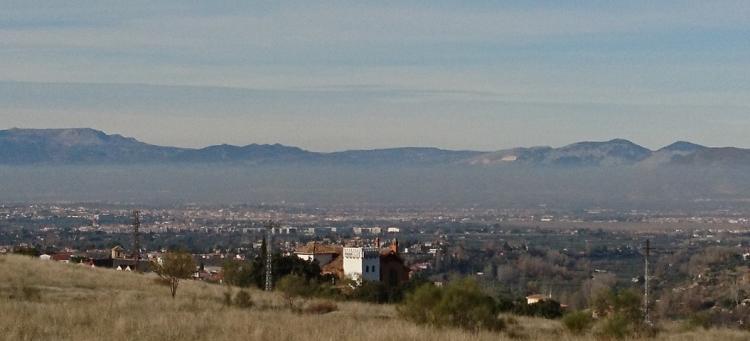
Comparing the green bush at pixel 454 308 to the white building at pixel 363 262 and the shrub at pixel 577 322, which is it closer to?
the shrub at pixel 577 322

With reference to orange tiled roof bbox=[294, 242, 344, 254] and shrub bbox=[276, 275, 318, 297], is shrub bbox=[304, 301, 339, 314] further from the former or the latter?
orange tiled roof bbox=[294, 242, 344, 254]

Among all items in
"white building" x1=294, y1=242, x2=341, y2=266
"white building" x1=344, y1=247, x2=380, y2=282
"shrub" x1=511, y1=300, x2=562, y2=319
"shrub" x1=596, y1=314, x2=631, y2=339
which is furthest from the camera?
"white building" x1=294, y1=242, x2=341, y2=266

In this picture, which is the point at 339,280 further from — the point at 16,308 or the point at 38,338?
the point at 38,338

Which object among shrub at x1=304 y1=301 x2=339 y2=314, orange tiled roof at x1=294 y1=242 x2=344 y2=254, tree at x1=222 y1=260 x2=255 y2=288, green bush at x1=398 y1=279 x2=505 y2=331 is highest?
green bush at x1=398 y1=279 x2=505 y2=331

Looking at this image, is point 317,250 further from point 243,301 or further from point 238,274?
point 243,301

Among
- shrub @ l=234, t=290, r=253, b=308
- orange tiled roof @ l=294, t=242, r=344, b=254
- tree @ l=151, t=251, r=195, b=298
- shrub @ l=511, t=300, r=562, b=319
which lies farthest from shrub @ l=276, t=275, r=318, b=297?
orange tiled roof @ l=294, t=242, r=344, b=254

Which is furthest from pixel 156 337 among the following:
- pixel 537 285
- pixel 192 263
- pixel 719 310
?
pixel 537 285
